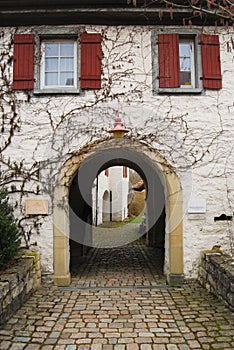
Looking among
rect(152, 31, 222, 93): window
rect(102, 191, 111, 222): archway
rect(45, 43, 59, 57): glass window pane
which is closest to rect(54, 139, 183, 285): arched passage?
rect(152, 31, 222, 93): window

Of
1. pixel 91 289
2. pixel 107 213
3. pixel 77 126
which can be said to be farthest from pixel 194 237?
pixel 107 213

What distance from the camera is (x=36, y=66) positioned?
639 centimetres

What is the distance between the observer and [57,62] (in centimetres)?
654

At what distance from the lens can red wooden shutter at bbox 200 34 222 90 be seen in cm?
635

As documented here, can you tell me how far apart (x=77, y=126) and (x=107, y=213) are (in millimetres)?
15837

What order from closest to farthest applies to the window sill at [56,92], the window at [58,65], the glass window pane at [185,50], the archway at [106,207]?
the window sill at [56,92]
the window at [58,65]
the glass window pane at [185,50]
the archway at [106,207]

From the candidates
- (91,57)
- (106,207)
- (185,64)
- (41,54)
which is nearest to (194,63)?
(185,64)

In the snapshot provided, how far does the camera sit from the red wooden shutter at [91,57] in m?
6.33

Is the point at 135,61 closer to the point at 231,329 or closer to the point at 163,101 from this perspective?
the point at 163,101

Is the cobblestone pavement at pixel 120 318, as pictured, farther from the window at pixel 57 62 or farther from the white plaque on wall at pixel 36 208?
the window at pixel 57 62

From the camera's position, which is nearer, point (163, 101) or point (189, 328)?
point (189, 328)

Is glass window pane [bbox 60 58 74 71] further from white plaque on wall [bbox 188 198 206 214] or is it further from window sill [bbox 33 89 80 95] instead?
white plaque on wall [bbox 188 198 206 214]

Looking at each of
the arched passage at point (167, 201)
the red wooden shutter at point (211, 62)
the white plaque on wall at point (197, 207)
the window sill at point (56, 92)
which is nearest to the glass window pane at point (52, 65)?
the window sill at point (56, 92)

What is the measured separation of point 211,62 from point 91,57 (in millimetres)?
2279
